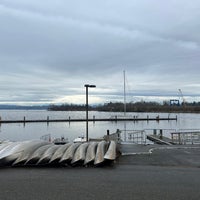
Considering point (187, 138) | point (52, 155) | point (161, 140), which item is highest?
point (52, 155)

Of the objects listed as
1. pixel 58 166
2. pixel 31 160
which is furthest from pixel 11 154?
pixel 58 166

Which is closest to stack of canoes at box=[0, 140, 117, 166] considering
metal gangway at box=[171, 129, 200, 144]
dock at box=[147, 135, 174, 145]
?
metal gangway at box=[171, 129, 200, 144]

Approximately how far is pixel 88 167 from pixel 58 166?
113 centimetres

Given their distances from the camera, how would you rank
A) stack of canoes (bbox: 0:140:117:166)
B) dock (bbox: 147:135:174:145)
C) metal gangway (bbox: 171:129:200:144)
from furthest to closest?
dock (bbox: 147:135:174:145), metal gangway (bbox: 171:129:200:144), stack of canoes (bbox: 0:140:117:166)

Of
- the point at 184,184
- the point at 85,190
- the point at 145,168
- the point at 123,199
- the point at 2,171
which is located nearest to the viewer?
the point at 123,199

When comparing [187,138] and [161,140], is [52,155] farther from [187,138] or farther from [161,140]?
[161,140]

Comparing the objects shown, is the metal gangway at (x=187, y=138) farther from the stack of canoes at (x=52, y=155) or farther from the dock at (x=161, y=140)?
the stack of canoes at (x=52, y=155)

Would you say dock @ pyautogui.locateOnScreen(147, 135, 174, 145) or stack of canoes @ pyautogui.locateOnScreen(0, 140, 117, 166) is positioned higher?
stack of canoes @ pyautogui.locateOnScreen(0, 140, 117, 166)

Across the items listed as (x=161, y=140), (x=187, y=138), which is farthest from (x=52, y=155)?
(x=161, y=140)

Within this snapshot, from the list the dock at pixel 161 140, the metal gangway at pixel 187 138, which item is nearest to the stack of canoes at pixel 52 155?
the metal gangway at pixel 187 138

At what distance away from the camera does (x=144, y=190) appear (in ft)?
26.5

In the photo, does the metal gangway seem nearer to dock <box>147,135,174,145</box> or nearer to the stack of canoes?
dock <box>147,135,174,145</box>

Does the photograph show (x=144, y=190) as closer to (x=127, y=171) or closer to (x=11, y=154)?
→ (x=127, y=171)

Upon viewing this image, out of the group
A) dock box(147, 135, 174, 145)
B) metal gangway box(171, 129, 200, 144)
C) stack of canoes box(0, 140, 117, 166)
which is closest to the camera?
stack of canoes box(0, 140, 117, 166)
